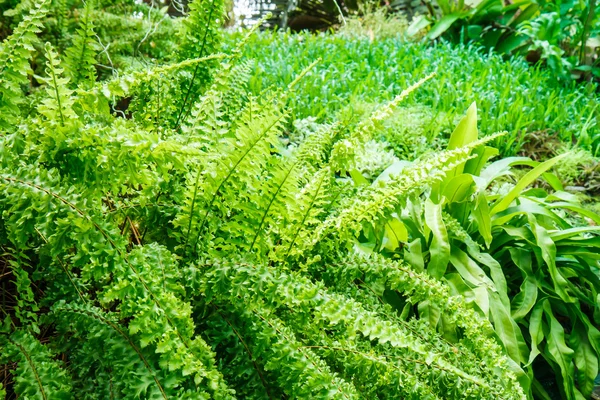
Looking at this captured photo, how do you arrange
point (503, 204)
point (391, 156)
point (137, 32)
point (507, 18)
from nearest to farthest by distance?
point (503, 204) → point (391, 156) → point (137, 32) → point (507, 18)

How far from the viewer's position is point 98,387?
1.24 meters

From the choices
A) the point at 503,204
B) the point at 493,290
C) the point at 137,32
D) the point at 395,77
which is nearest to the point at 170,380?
the point at 493,290

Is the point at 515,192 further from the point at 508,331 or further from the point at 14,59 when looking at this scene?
the point at 14,59

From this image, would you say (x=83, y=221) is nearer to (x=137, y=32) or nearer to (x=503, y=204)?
(x=503, y=204)

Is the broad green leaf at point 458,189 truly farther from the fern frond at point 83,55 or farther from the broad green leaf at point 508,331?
the fern frond at point 83,55

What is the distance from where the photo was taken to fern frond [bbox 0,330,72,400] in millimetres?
1108

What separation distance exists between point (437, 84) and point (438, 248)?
246 cm

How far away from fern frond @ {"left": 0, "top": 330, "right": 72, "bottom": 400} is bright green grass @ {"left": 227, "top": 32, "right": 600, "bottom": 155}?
2402 mm

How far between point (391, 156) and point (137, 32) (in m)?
1.76

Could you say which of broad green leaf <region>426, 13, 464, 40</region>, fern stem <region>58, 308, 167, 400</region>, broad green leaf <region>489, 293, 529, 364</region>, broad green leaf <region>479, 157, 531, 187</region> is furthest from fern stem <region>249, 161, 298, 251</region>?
broad green leaf <region>426, 13, 464, 40</region>

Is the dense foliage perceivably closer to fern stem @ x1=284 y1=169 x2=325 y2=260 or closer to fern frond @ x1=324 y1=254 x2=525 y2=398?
fern frond @ x1=324 y1=254 x2=525 y2=398

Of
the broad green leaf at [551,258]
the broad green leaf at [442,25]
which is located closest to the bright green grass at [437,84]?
the broad green leaf at [442,25]

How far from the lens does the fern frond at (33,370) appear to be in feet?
3.64

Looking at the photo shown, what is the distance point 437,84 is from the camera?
4.20m
